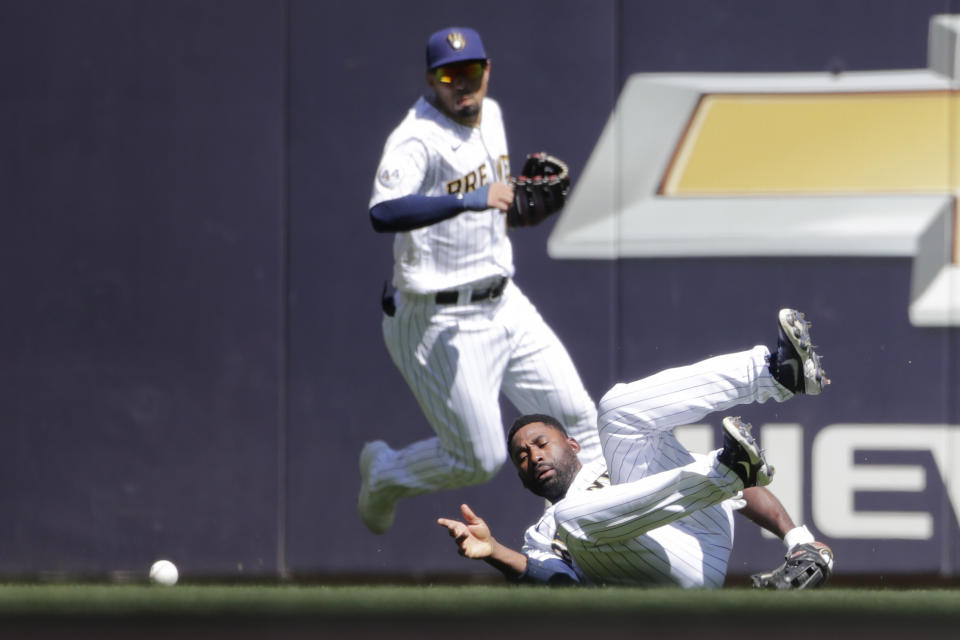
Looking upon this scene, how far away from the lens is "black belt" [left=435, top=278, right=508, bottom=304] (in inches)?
185

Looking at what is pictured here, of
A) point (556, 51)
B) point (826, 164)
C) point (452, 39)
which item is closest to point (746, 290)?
point (826, 164)

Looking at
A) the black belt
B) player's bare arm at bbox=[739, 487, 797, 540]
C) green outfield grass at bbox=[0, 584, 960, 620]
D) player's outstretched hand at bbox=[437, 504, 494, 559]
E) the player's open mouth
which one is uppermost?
the black belt

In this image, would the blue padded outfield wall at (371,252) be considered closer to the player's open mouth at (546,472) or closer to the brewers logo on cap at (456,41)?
the brewers logo on cap at (456,41)

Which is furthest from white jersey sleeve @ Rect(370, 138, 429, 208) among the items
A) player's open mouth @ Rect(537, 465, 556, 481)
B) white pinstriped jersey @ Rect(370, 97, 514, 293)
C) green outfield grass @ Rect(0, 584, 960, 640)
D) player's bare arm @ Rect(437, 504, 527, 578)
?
green outfield grass @ Rect(0, 584, 960, 640)

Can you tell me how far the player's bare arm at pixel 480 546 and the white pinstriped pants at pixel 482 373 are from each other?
3.28 feet

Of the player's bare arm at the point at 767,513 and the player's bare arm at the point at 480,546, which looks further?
the player's bare arm at the point at 767,513

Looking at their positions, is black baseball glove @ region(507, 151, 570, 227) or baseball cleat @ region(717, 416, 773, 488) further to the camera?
black baseball glove @ region(507, 151, 570, 227)

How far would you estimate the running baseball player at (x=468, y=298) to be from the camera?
464cm

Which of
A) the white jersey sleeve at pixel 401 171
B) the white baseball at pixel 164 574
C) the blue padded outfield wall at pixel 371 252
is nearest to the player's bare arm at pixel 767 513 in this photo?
the blue padded outfield wall at pixel 371 252

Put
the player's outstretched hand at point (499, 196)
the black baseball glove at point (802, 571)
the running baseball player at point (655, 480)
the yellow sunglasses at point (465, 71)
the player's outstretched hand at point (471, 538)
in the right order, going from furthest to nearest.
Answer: the yellow sunglasses at point (465, 71), the player's outstretched hand at point (499, 196), the black baseball glove at point (802, 571), the player's outstretched hand at point (471, 538), the running baseball player at point (655, 480)

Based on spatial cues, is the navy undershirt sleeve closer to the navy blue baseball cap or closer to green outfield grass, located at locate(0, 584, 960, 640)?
the navy blue baseball cap

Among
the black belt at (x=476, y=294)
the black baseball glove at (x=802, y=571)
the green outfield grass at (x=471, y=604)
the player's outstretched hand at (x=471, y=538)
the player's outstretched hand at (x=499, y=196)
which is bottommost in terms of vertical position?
the black baseball glove at (x=802, y=571)

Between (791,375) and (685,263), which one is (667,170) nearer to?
(685,263)

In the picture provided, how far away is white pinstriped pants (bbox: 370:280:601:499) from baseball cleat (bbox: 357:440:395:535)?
0.81 ft
